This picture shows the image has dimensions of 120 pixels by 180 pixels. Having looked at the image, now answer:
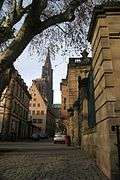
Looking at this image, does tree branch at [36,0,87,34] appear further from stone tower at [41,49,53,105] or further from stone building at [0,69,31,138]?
stone tower at [41,49,53,105]

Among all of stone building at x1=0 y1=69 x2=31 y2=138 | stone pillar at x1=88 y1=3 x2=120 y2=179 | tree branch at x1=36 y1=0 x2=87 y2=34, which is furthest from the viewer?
Answer: stone building at x1=0 y1=69 x2=31 y2=138

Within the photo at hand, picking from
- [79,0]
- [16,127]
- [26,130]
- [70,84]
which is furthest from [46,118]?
[79,0]

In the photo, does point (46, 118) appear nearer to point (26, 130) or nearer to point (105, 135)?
point (26, 130)

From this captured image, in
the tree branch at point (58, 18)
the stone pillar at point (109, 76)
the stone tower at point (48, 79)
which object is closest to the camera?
the stone pillar at point (109, 76)

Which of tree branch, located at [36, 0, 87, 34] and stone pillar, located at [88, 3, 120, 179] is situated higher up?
tree branch, located at [36, 0, 87, 34]

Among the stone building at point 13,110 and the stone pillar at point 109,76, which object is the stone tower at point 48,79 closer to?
the stone building at point 13,110

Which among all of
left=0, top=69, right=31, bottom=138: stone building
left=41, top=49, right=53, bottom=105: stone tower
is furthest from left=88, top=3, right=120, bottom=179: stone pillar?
left=41, top=49, right=53, bottom=105: stone tower

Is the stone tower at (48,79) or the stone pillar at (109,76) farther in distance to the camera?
the stone tower at (48,79)

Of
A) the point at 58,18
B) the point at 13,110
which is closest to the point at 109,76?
the point at 58,18

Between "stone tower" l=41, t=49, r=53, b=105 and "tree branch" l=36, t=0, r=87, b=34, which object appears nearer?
"tree branch" l=36, t=0, r=87, b=34

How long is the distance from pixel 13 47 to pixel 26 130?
5458 cm

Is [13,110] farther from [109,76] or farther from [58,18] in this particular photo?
[109,76]

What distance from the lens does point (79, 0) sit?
1010 cm

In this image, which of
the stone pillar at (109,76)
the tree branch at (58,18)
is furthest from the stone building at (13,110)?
the stone pillar at (109,76)
